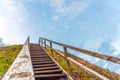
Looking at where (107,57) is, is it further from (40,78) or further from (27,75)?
(40,78)

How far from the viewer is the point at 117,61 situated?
3.05 metres

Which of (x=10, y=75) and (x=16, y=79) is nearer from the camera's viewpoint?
(x=16, y=79)

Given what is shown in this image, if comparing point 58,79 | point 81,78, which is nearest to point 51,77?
point 58,79

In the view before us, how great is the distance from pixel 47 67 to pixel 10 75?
6415mm

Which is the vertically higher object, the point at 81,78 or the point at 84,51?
the point at 84,51

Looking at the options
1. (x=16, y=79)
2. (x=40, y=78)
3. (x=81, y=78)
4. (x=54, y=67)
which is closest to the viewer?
(x=16, y=79)

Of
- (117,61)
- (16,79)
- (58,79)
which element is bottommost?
(58,79)

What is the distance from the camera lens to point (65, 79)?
297 inches

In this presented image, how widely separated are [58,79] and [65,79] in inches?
11.0

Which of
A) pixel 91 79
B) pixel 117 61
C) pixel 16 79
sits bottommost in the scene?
pixel 91 79

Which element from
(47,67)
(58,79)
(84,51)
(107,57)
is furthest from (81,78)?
(107,57)

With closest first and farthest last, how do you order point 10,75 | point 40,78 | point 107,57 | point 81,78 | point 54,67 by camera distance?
point 10,75 < point 107,57 < point 40,78 < point 54,67 < point 81,78

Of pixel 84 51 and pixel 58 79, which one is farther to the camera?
pixel 58 79

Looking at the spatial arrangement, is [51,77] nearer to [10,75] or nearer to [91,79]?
[10,75]
